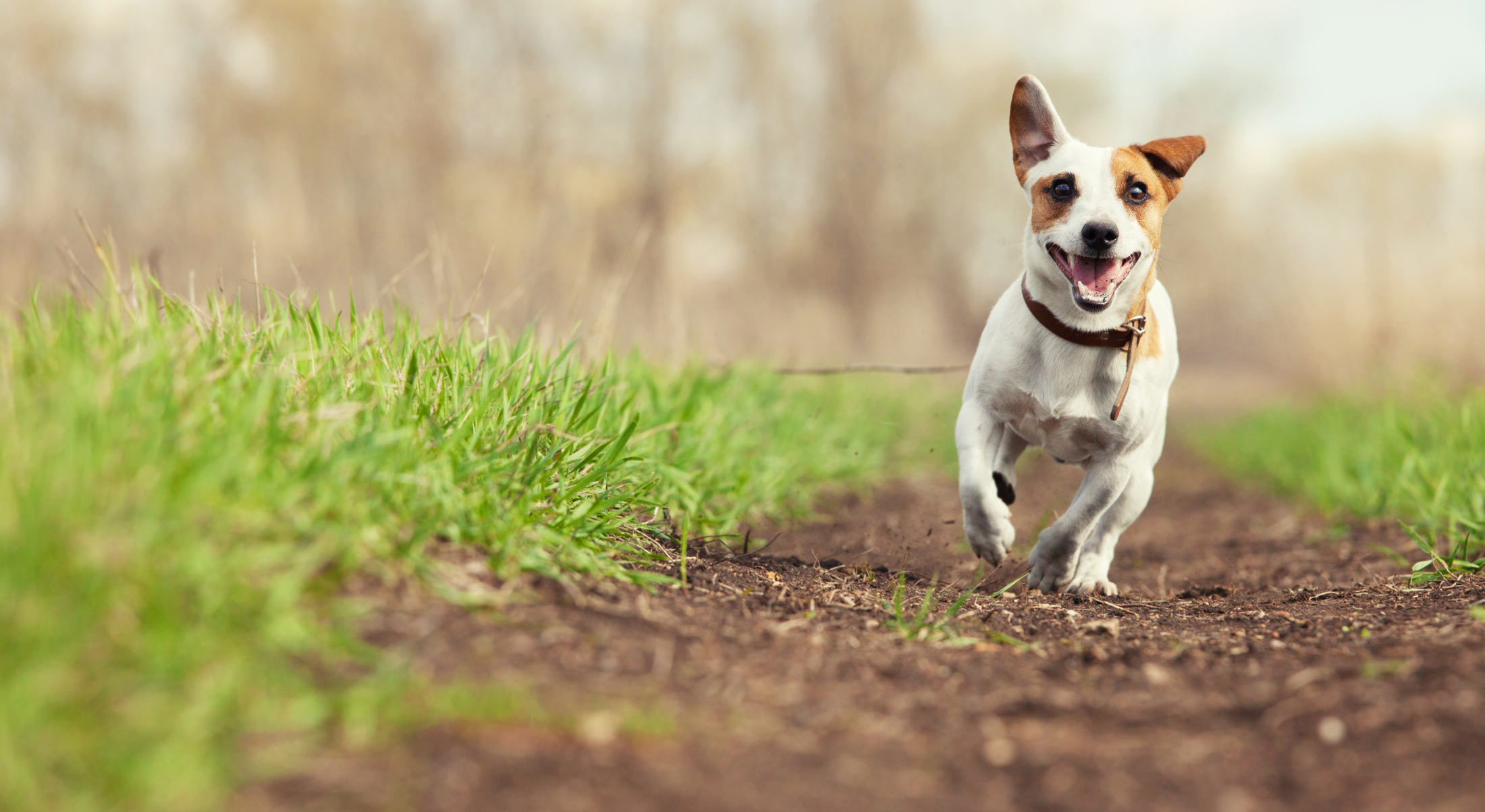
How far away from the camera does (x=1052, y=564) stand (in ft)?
12.0

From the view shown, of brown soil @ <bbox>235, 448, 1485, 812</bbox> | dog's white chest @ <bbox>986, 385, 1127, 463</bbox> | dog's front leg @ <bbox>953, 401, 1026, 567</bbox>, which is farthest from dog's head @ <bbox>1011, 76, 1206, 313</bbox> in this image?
brown soil @ <bbox>235, 448, 1485, 812</bbox>

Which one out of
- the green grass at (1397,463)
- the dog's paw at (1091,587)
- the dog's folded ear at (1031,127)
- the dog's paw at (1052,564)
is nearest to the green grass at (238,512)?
the dog's paw at (1052,564)

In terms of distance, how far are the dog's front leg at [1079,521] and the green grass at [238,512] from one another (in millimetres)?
1286

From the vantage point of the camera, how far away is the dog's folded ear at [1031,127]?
3.70 metres

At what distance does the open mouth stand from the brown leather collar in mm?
122

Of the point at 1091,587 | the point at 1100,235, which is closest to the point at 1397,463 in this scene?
the point at 1091,587

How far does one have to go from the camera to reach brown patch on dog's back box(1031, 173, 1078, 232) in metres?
3.42

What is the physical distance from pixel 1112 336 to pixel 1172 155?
0.68 m

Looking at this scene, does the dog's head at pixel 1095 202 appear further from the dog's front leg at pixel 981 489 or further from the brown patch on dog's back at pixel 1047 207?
the dog's front leg at pixel 981 489

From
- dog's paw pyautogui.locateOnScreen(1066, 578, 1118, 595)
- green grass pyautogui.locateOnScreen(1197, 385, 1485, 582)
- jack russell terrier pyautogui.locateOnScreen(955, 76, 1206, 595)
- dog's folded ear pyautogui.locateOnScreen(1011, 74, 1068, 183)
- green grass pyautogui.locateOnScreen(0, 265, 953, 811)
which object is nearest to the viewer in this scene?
green grass pyautogui.locateOnScreen(0, 265, 953, 811)

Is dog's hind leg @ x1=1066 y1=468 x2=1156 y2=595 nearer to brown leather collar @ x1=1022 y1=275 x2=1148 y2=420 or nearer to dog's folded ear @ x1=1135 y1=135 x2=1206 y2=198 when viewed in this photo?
brown leather collar @ x1=1022 y1=275 x2=1148 y2=420

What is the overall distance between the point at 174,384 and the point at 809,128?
1852 cm

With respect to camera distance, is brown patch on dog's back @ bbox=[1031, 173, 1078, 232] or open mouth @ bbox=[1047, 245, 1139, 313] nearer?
open mouth @ bbox=[1047, 245, 1139, 313]

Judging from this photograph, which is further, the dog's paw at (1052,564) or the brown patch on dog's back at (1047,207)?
the dog's paw at (1052,564)
